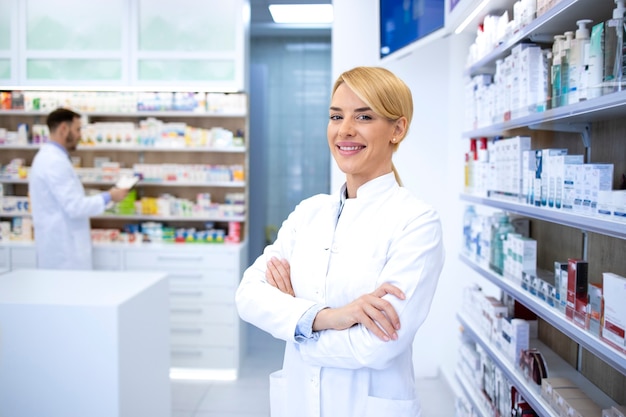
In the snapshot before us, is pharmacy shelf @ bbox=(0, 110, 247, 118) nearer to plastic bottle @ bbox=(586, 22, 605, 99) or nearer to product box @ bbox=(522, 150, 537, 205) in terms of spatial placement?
product box @ bbox=(522, 150, 537, 205)

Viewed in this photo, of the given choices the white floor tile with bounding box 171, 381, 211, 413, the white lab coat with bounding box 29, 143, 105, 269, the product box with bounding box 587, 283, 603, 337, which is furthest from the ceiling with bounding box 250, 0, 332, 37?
the product box with bounding box 587, 283, 603, 337

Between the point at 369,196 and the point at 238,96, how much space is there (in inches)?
142

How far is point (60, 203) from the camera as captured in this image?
4.42 metres

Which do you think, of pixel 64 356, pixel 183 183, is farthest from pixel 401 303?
pixel 183 183

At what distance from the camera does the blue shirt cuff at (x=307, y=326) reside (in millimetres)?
1599

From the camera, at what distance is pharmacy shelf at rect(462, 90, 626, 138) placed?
1.59 metres

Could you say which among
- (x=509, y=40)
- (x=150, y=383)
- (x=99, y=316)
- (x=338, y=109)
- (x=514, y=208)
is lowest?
(x=150, y=383)

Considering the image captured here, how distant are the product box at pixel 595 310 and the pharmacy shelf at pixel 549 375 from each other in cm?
46

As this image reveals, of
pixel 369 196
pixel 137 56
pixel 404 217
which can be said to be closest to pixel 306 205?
pixel 369 196

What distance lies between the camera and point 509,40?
2.47 meters

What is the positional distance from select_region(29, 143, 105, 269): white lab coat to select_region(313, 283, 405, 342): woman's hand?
3396mm

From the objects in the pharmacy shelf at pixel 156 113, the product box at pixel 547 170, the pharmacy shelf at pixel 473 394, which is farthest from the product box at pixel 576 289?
the pharmacy shelf at pixel 156 113

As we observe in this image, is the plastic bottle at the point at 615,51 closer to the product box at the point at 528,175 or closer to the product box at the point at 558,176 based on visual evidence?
the product box at the point at 558,176

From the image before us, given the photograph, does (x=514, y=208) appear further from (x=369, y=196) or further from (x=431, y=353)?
(x=431, y=353)
